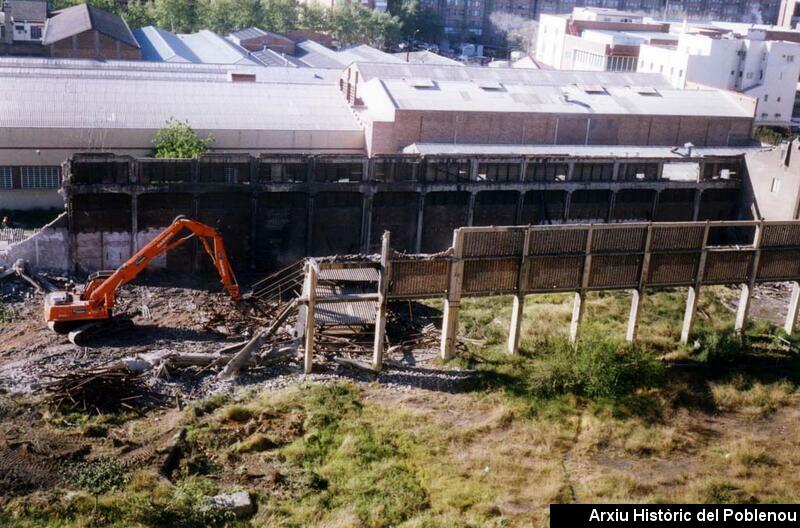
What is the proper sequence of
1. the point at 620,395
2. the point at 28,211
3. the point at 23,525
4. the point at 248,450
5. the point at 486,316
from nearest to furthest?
the point at 23,525
the point at 248,450
the point at 620,395
the point at 486,316
the point at 28,211

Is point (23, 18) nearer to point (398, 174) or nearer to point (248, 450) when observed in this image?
point (398, 174)

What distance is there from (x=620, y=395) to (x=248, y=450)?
966 cm

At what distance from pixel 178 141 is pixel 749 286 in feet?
78.0

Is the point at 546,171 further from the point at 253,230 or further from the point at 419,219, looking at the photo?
the point at 253,230

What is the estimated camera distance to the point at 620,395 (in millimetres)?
21953

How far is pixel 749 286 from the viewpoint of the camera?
25938 mm

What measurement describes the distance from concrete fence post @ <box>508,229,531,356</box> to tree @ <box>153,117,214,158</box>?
18.0m

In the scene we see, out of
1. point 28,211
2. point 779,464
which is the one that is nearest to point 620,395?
point 779,464

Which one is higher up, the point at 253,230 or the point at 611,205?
the point at 611,205

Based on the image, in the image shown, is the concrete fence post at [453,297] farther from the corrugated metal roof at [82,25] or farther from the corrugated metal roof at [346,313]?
the corrugated metal roof at [82,25]

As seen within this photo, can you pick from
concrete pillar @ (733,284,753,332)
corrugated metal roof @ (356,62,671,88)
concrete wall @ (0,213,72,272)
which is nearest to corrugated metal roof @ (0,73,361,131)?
corrugated metal roof @ (356,62,671,88)

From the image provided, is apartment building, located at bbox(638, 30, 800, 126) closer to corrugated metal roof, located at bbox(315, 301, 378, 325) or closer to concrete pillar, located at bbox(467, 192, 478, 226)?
concrete pillar, located at bbox(467, 192, 478, 226)

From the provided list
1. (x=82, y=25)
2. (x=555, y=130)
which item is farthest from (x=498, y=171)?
(x=82, y=25)
